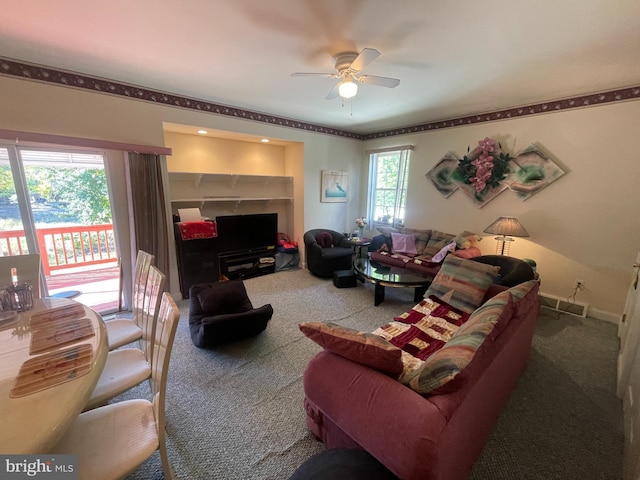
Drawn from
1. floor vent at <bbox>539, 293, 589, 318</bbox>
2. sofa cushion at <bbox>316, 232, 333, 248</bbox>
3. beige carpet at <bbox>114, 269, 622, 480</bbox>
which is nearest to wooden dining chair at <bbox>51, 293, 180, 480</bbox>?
beige carpet at <bbox>114, 269, 622, 480</bbox>

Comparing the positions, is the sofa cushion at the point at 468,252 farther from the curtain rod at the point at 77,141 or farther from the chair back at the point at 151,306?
the curtain rod at the point at 77,141

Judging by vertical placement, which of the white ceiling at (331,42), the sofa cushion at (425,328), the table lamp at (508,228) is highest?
the white ceiling at (331,42)

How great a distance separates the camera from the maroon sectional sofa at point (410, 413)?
915 millimetres

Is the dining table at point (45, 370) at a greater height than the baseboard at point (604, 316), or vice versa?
the dining table at point (45, 370)

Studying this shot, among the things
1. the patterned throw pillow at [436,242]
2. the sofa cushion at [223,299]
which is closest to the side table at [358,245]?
the patterned throw pillow at [436,242]

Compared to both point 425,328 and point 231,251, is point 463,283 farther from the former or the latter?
point 231,251

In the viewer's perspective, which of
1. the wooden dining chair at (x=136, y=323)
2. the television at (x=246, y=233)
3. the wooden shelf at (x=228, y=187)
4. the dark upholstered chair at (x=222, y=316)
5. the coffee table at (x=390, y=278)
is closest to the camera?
the wooden dining chair at (x=136, y=323)

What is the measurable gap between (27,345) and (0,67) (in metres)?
2.64

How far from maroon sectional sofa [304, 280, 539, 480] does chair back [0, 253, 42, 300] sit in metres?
2.16

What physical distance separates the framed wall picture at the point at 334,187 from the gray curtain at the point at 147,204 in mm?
2620

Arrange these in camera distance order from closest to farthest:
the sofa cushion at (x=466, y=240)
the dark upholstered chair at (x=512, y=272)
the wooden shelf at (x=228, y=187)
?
the dark upholstered chair at (x=512, y=272), the sofa cushion at (x=466, y=240), the wooden shelf at (x=228, y=187)

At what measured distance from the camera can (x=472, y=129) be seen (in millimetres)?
3736

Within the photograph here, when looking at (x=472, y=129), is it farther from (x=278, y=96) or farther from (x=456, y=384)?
(x=456, y=384)

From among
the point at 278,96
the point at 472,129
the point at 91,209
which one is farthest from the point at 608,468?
the point at 91,209
